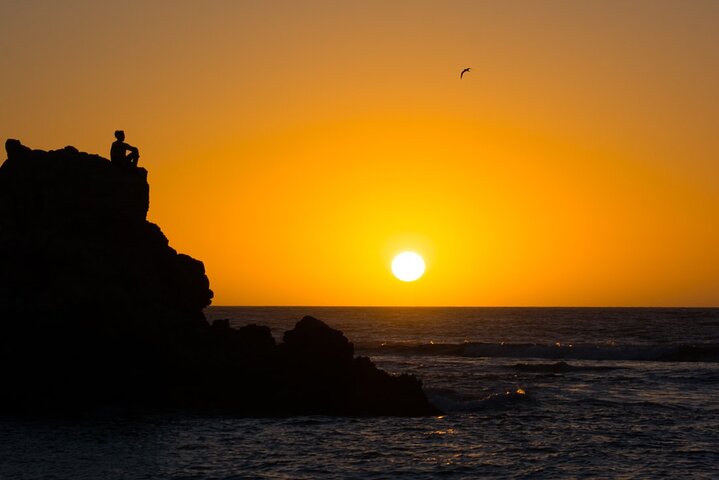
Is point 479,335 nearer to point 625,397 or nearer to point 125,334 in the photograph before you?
point 625,397

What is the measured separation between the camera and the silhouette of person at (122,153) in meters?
36.0

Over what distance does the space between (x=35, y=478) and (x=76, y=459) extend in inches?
84.1

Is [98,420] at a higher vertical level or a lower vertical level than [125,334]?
lower

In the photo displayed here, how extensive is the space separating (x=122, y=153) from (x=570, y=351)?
194 feet

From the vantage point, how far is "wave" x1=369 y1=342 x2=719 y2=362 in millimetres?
77188

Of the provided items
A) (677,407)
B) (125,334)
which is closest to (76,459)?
(125,334)

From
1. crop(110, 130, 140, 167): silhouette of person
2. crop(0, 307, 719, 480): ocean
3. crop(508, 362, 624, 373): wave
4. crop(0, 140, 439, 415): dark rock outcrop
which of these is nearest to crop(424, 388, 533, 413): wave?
crop(0, 307, 719, 480): ocean

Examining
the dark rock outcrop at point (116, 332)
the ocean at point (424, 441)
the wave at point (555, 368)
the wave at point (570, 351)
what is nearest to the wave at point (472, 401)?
the ocean at point (424, 441)

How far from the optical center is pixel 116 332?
32.8 meters

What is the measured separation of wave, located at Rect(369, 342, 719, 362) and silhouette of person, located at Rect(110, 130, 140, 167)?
50.0m

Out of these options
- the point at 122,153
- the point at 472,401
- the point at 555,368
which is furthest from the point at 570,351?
the point at 122,153

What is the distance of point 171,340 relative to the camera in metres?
33.5

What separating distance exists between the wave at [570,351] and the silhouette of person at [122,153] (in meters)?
50.0

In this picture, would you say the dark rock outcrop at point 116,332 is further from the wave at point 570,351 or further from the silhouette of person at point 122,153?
the wave at point 570,351
